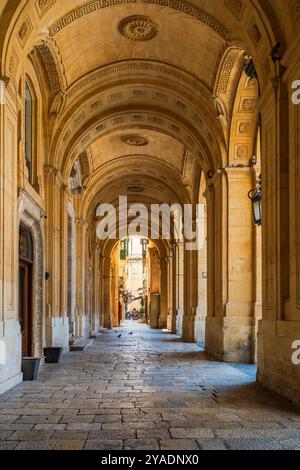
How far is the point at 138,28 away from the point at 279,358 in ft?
26.8

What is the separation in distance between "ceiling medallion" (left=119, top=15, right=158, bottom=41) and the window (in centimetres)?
261

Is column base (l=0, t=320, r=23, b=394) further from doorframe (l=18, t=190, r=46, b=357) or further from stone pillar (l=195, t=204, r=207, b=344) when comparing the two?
stone pillar (l=195, t=204, r=207, b=344)

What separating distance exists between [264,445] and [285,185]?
4.41m

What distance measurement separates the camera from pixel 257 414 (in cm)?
693

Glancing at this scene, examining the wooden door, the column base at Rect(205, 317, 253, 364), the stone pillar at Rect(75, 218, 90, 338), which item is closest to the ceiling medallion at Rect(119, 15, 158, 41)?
the wooden door

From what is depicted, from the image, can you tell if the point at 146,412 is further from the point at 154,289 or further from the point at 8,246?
the point at 154,289

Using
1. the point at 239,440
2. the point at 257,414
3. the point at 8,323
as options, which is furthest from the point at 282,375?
the point at 8,323

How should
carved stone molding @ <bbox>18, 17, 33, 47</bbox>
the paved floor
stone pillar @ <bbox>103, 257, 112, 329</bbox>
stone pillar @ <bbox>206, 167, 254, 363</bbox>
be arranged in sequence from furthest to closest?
stone pillar @ <bbox>103, 257, 112, 329</bbox>
stone pillar @ <bbox>206, 167, 254, 363</bbox>
carved stone molding @ <bbox>18, 17, 33, 47</bbox>
the paved floor

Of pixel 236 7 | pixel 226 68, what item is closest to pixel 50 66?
pixel 226 68

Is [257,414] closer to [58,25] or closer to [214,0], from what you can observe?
[214,0]

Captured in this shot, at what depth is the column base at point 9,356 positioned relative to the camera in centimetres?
852

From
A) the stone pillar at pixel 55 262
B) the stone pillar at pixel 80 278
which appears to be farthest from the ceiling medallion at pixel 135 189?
the stone pillar at pixel 55 262

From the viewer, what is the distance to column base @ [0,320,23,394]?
8.52m

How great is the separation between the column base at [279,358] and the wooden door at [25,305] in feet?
17.7
